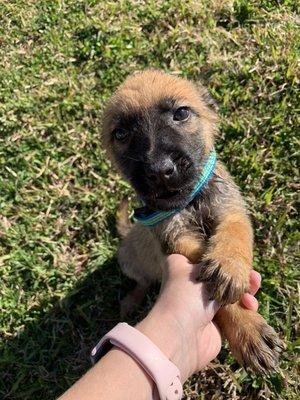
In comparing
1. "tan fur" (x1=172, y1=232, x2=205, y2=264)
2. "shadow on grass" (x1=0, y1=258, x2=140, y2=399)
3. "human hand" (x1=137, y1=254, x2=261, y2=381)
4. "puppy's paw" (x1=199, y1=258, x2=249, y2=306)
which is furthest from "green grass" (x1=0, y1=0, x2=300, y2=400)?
"puppy's paw" (x1=199, y1=258, x2=249, y2=306)

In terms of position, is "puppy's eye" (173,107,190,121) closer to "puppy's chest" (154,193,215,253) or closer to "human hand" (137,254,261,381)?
"puppy's chest" (154,193,215,253)

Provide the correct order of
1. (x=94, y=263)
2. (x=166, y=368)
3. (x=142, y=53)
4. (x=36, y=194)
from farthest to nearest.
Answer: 1. (x=142, y=53)
2. (x=36, y=194)
3. (x=94, y=263)
4. (x=166, y=368)

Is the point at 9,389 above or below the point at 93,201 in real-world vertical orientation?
below

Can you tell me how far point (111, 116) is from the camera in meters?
3.41

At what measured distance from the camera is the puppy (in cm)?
276

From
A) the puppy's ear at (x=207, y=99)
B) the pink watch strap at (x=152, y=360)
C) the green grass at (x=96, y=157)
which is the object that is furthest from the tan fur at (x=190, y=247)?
the puppy's ear at (x=207, y=99)

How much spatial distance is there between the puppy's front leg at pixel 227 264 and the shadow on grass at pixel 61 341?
60.2 inches

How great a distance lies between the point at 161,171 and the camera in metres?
2.70

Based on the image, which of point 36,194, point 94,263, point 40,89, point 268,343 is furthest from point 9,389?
point 40,89

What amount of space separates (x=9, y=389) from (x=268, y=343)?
87.6 inches

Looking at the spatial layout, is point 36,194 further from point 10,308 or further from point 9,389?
point 9,389

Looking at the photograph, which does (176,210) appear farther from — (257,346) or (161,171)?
(257,346)

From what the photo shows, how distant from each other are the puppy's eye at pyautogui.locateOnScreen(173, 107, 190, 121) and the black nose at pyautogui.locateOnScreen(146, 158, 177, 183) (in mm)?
503

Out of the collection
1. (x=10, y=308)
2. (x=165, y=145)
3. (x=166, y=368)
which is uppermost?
(x=165, y=145)
